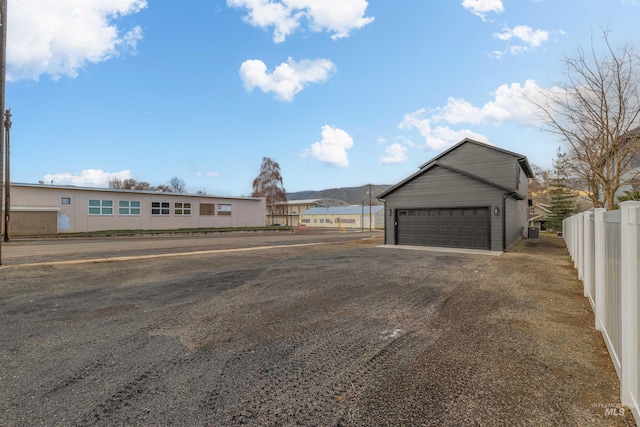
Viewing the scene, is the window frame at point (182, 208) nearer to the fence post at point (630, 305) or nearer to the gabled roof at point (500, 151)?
the gabled roof at point (500, 151)

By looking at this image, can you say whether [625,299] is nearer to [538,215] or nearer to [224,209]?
[224,209]

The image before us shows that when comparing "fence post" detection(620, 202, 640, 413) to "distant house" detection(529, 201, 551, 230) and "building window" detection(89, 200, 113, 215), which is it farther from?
"distant house" detection(529, 201, 551, 230)

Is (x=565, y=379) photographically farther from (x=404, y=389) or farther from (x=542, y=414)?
(x=404, y=389)

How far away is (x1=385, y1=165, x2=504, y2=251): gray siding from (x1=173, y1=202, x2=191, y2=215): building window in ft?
70.4

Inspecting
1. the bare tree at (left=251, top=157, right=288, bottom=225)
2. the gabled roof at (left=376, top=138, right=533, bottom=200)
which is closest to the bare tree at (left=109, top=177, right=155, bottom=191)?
the bare tree at (left=251, top=157, right=288, bottom=225)

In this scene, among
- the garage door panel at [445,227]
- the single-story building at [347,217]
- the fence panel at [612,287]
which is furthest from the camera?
the single-story building at [347,217]

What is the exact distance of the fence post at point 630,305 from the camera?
2359mm

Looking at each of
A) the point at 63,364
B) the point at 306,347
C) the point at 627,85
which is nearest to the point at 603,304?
the point at 306,347

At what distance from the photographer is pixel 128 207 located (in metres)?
27.5

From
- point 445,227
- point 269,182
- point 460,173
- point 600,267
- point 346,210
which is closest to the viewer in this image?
point 600,267

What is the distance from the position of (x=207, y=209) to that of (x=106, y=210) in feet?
29.4

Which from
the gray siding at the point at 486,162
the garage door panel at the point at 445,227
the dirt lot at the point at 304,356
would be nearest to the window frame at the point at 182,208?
the garage door panel at the point at 445,227

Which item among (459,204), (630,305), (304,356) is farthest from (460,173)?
(304,356)

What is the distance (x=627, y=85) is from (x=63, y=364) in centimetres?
1589
